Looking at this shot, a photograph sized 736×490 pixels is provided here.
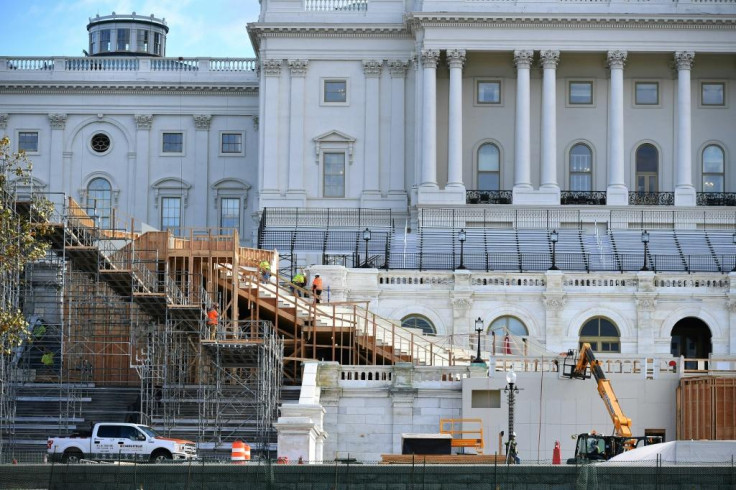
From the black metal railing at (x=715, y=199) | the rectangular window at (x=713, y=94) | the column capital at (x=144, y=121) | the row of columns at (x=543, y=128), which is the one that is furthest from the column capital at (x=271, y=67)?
the black metal railing at (x=715, y=199)

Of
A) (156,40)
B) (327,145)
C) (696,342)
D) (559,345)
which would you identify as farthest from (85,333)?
(156,40)

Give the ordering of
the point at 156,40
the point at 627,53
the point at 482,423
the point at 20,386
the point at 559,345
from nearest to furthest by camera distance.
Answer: the point at 482,423, the point at 20,386, the point at 559,345, the point at 627,53, the point at 156,40

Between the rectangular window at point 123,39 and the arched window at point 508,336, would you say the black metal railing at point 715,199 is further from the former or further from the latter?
the rectangular window at point 123,39

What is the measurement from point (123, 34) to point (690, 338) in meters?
67.8

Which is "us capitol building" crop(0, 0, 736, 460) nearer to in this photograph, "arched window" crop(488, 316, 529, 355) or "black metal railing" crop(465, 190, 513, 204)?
"black metal railing" crop(465, 190, 513, 204)

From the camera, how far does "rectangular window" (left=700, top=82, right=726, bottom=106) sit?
105 m

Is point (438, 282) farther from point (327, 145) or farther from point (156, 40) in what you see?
point (156, 40)

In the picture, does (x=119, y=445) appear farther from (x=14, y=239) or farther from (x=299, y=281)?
(x=299, y=281)

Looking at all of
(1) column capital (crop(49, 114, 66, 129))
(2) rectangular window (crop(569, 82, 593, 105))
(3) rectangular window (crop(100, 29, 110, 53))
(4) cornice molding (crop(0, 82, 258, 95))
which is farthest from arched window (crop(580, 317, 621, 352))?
(3) rectangular window (crop(100, 29, 110, 53))

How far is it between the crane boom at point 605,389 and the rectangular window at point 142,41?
7839 cm

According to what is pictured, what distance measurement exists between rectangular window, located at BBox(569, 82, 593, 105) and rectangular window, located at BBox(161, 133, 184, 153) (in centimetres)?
2174

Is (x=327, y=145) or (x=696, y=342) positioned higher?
(x=327, y=145)

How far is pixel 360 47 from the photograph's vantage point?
105312mm

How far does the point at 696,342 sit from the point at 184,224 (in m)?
38.0
